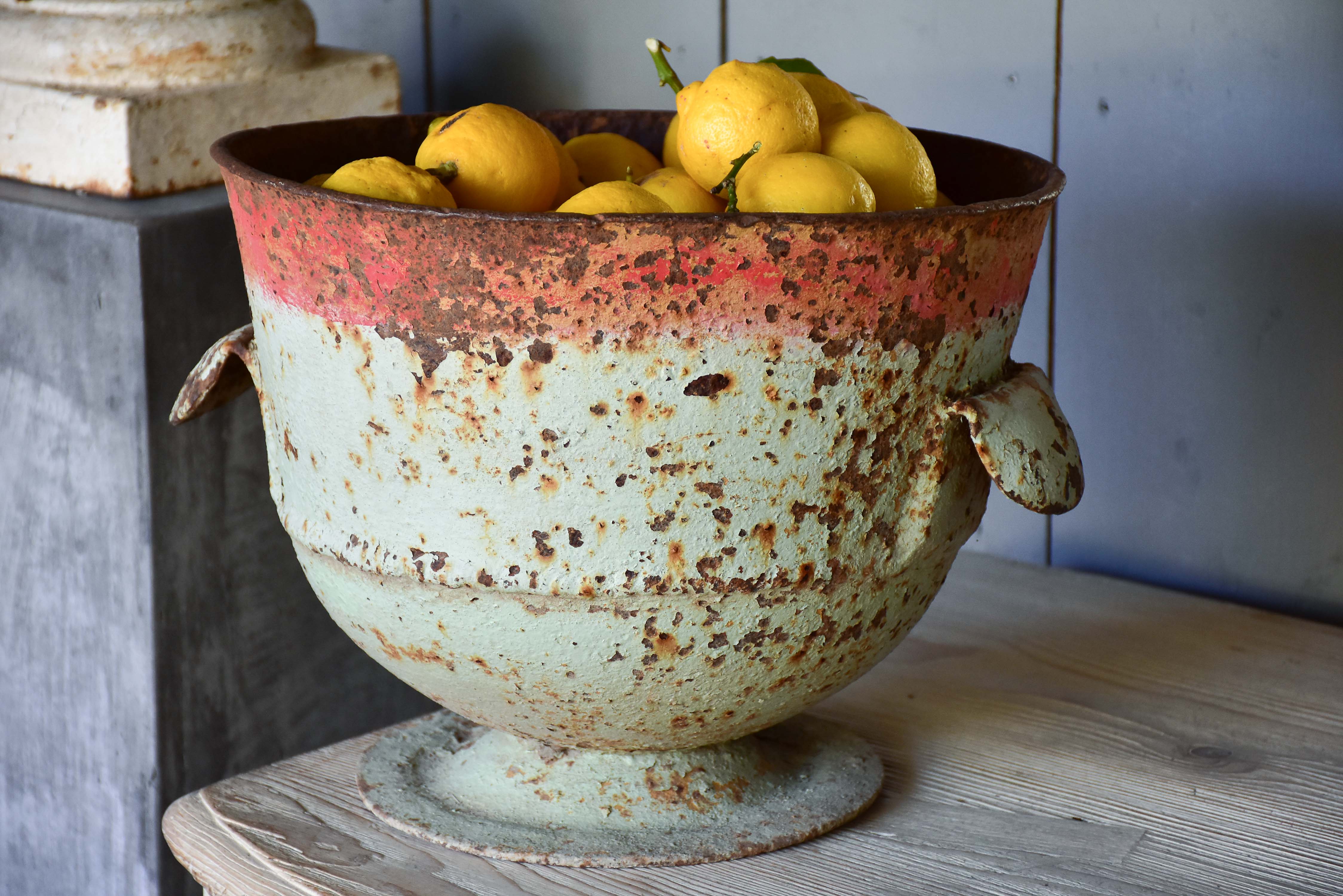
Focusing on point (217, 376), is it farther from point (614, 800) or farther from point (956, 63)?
point (956, 63)

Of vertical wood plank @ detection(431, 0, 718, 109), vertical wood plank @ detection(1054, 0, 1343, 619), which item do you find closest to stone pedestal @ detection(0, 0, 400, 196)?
vertical wood plank @ detection(431, 0, 718, 109)

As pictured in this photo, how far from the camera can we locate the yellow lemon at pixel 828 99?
0.82 m

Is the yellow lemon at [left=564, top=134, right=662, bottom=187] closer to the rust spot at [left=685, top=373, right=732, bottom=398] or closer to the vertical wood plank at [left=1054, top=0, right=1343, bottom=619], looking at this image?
the rust spot at [left=685, top=373, right=732, bottom=398]

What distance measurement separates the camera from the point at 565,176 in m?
0.81

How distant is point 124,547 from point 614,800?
54 centimetres

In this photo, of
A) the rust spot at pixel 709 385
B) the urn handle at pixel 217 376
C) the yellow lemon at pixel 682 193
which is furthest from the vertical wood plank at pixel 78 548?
the rust spot at pixel 709 385

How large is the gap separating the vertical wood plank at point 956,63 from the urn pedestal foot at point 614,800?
0.50 metres

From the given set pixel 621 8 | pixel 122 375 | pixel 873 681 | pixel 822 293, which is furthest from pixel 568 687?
pixel 621 8

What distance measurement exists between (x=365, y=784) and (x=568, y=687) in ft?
0.65

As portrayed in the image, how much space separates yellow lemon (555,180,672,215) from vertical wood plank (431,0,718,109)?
668 millimetres

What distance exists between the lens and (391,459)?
690 millimetres

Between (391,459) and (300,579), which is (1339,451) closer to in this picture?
(391,459)

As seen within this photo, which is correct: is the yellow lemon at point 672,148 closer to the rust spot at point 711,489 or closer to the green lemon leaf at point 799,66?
the green lemon leaf at point 799,66

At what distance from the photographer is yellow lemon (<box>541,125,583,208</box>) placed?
0.79 m
